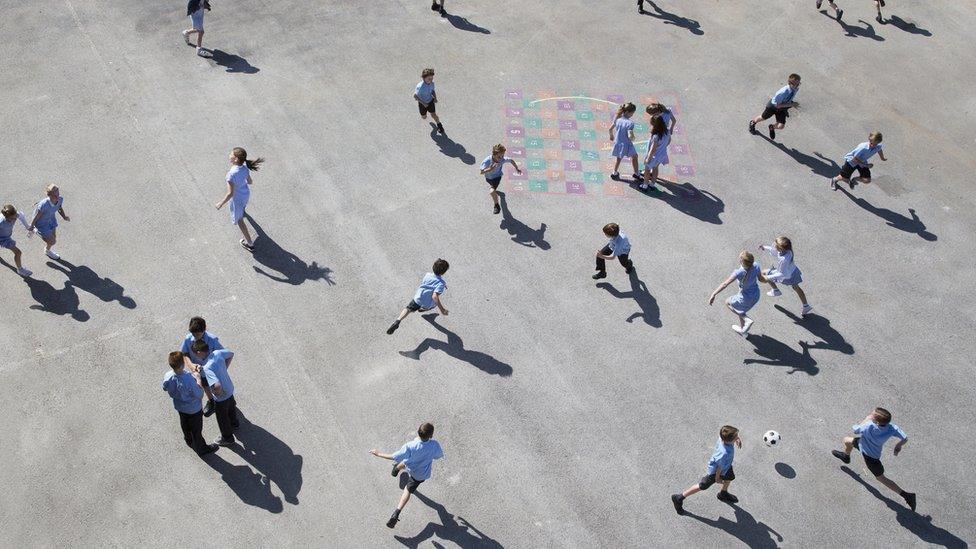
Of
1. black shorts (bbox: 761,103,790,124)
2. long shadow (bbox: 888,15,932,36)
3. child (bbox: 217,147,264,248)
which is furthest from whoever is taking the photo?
long shadow (bbox: 888,15,932,36)

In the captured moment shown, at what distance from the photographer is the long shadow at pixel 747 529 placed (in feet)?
35.9

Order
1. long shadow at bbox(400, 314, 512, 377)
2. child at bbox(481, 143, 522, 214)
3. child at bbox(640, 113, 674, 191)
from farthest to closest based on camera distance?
child at bbox(640, 113, 674, 191)
child at bbox(481, 143, 522, 214)
long shadow at bbox(400, 314, 512, 377)

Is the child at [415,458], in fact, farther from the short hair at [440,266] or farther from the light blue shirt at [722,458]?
the light blue shirt at [722,458]

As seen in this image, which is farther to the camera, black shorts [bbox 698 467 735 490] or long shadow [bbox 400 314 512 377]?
long shadow [bbox 400 314 512 377]

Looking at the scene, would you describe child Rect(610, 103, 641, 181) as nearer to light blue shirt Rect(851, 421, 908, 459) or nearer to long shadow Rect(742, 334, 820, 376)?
long shadow Rect(742, 334, 820, 376)

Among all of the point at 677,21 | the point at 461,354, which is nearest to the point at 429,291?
the point at 461,354

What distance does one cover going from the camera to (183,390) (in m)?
10.4

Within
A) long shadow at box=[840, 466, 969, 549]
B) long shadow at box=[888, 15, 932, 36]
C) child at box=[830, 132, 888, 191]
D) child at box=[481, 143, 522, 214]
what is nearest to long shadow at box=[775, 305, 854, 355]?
long shadow at box=[840, 466, 969, 549]

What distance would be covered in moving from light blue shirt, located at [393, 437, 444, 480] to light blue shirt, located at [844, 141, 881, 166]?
1030cm

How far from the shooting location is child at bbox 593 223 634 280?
44.1 ft

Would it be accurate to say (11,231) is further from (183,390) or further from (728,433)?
(728,433)

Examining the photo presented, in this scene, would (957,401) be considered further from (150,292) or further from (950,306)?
(150,292)

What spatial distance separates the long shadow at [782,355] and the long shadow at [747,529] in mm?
2783

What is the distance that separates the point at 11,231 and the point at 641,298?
Result: 10.00 meters
